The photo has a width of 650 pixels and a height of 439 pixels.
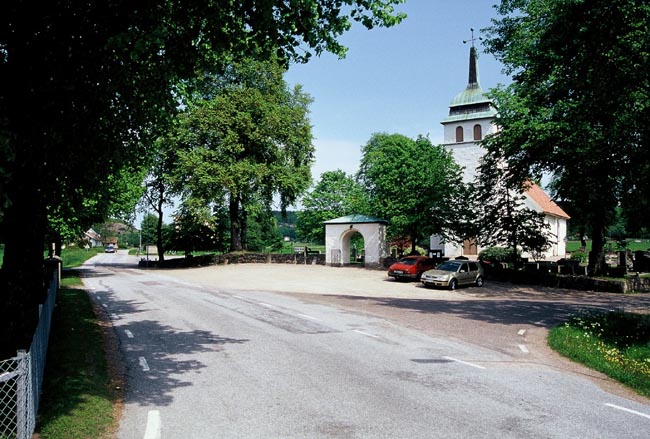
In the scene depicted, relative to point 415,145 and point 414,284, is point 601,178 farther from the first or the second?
point 415,145

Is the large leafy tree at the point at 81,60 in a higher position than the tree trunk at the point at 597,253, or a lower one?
higher

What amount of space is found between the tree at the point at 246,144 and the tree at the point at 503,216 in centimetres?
1658

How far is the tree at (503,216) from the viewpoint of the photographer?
3055 cm

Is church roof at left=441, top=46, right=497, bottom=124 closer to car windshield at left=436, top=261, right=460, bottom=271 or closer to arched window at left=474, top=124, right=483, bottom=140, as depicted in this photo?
arched window at left=474, top=124, right=483, bottom=140

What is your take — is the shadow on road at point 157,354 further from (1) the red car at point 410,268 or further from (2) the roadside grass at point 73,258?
(2) the roadside grass at point 73,258

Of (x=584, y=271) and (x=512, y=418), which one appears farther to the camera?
(x=584, y=271)

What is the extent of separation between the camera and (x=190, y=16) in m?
8.27

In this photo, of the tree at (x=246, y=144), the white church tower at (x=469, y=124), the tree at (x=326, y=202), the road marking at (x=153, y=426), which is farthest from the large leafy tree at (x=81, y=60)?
the tree at (x=326, y=202)

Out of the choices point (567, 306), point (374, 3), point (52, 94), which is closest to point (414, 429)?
point (374, 3)

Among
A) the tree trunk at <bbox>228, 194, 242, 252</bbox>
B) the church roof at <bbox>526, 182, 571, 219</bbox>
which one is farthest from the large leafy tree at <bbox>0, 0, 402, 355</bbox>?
the church roof at <bbox>526, 182, 571, 219</bbox>

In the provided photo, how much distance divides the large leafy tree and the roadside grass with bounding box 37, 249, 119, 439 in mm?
1126

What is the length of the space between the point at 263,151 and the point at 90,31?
34220 millimetres

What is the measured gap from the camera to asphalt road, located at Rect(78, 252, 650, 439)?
6367 millimetres

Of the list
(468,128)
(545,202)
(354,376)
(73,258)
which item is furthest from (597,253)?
(73,258)
